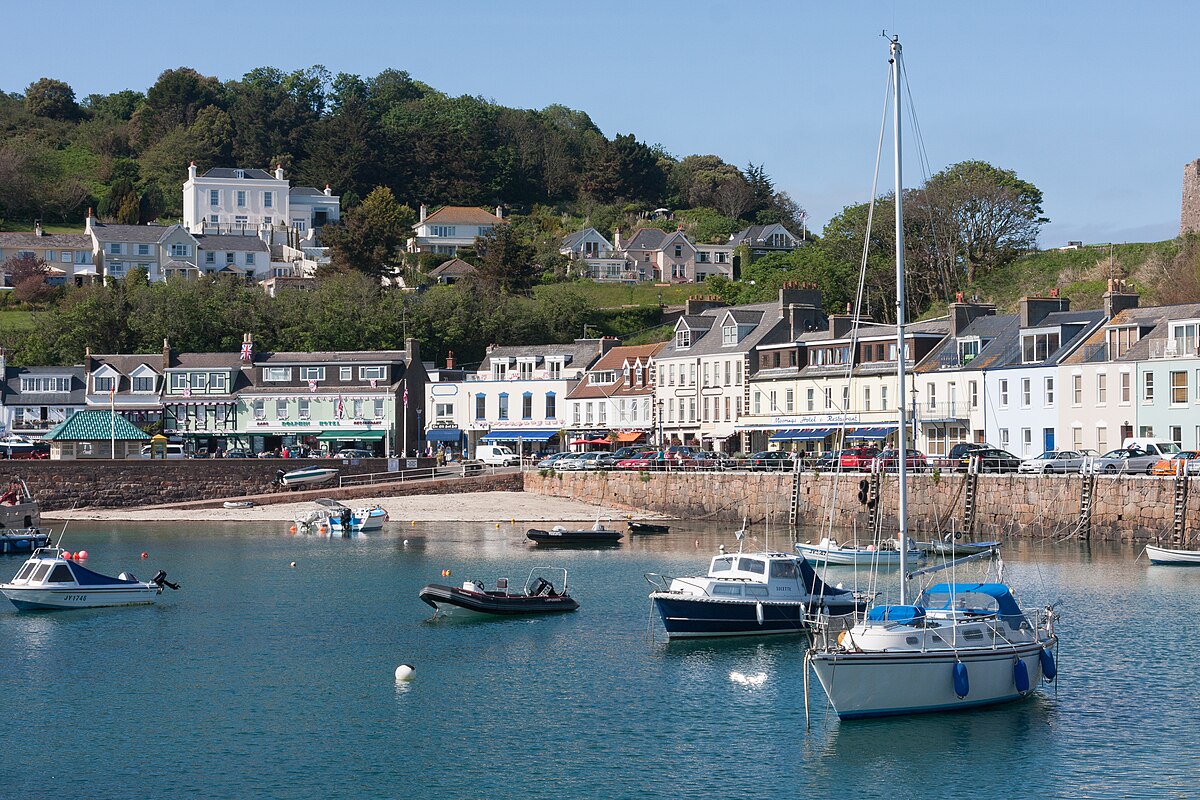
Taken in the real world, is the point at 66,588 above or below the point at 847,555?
below

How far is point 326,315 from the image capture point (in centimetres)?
11250

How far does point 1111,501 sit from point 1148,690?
90.7 ft

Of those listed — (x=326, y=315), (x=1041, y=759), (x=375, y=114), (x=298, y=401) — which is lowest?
(x=1041, y=759)

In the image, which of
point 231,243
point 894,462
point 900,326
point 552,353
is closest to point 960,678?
point 900,326

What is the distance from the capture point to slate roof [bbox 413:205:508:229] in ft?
504

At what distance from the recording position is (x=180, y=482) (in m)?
87.2

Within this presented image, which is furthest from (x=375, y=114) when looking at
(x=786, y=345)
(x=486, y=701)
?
(x=486, y=701)

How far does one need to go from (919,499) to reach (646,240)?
88566mm

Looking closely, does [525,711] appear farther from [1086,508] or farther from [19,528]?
[19,528]

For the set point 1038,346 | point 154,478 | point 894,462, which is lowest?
point 154,478

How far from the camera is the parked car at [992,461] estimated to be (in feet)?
216

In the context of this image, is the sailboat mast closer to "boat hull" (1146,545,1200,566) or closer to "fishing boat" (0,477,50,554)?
"boat hull" (1146,545,1200,566)

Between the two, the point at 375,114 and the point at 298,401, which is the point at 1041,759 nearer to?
the point at 298,401

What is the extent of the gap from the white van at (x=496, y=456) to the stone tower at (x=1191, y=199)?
5073 centimetres
